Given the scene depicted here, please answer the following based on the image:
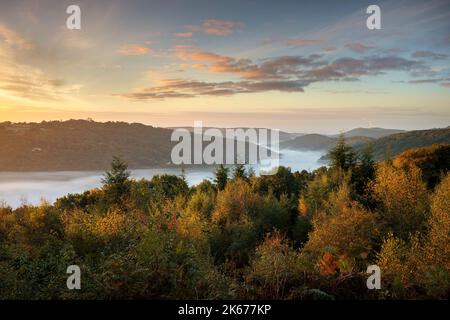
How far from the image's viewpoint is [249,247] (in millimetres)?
27281

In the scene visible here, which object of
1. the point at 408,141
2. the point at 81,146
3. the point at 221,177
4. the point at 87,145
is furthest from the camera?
the point at 408,141

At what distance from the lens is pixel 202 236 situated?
2156 cm

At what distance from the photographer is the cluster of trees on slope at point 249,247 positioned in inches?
A: 282

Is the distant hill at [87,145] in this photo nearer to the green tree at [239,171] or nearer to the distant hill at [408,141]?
the distant hill at [408,141]

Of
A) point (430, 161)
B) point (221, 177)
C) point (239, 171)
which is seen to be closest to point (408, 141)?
point (430, 161)

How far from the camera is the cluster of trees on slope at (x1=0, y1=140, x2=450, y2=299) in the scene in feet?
23.5

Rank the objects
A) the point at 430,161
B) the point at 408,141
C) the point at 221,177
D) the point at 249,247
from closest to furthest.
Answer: the point at 249,247 → the point at 430,161 → the point at 221,177 → the point at 408,141

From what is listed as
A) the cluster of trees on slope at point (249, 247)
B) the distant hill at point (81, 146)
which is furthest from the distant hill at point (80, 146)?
the cluster of trees on slope at point (249, 247)

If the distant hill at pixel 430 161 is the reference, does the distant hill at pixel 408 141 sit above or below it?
above

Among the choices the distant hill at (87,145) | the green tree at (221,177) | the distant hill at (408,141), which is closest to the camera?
the green tree at (221,177)

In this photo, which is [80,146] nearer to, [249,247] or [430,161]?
[249,247]

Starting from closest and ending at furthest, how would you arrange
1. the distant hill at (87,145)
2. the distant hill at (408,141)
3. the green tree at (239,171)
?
the green tree at (239,171) → the distant hill at (87,145) → the distant hill at (408,141)
